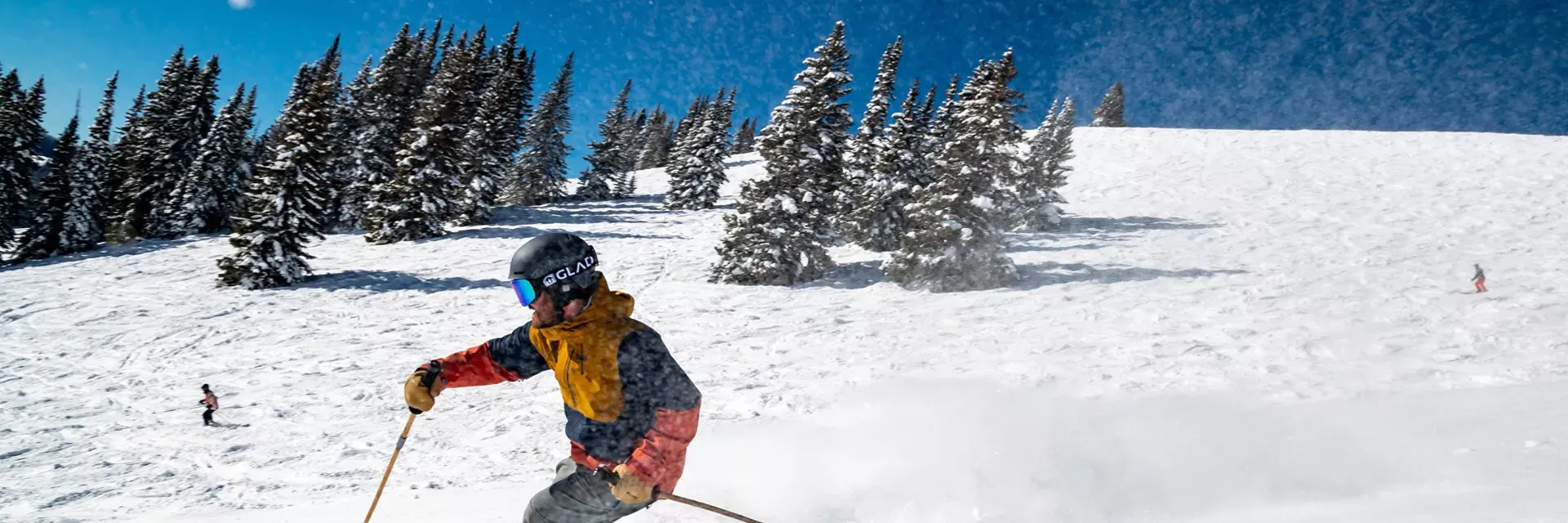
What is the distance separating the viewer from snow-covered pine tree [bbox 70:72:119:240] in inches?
Result: 1549

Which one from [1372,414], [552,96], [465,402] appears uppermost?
[552,96]

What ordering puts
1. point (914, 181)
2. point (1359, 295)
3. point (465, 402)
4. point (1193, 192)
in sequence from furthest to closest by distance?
point (1193, 192), point (914, 181), point (1359, 295), point (465, 402)

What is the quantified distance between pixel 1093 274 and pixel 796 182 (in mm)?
9798

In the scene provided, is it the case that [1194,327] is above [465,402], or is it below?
above

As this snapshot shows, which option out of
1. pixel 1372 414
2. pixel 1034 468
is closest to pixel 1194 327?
pixel 1372 414

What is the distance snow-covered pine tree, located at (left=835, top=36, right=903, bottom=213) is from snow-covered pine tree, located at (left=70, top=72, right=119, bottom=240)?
40195 millimetres

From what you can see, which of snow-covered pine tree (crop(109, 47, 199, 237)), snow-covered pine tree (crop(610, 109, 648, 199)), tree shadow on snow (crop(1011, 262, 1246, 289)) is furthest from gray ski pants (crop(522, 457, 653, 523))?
snow-covered pine tree (crop(610, 109, 648, 199))

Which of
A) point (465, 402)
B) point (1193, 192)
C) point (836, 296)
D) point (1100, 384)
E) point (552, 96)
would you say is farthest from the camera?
point (552, 96)

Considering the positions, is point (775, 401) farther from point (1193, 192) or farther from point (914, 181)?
point (1193, 192)

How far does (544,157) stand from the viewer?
5731 cm

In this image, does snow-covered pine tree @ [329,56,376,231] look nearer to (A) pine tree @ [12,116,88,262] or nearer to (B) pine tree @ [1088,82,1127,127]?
(A) pine tree @ [12,116,88,262]

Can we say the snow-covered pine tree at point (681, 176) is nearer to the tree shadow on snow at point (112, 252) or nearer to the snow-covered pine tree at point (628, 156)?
the snow-covered pine tree at point (628, 156)

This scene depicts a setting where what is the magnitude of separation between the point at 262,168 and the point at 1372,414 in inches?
1241

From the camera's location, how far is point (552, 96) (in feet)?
192
